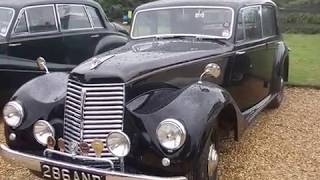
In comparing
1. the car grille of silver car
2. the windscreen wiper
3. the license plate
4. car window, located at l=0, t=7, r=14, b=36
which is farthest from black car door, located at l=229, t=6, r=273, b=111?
car window, located at l=0, t=7, r=14, b=36

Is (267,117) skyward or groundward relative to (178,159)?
groundward

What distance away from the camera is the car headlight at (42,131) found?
4.28m

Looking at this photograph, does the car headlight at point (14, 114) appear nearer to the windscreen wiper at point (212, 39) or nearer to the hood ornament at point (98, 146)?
the hood ornament at point (98, 146)

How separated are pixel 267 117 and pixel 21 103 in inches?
158

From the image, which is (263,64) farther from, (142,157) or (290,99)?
(142,157)

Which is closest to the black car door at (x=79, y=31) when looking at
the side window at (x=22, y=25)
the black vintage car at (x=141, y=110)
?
the side window at (x=22, y=25)

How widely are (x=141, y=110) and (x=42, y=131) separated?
943 millimetres

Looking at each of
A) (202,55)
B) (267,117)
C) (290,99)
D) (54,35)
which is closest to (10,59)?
(54,35)

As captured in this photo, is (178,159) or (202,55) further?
(202,55)

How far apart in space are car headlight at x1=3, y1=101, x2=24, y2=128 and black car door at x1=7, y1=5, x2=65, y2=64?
3.03 metres

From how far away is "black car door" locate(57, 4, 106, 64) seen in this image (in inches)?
333

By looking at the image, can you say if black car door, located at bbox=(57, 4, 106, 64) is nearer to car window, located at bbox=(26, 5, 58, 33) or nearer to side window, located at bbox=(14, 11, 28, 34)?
car window, located at bbox=(26, 5, 58, 33)

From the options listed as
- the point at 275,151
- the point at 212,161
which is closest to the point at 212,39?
the point at 275,151

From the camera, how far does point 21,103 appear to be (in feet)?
14.8
